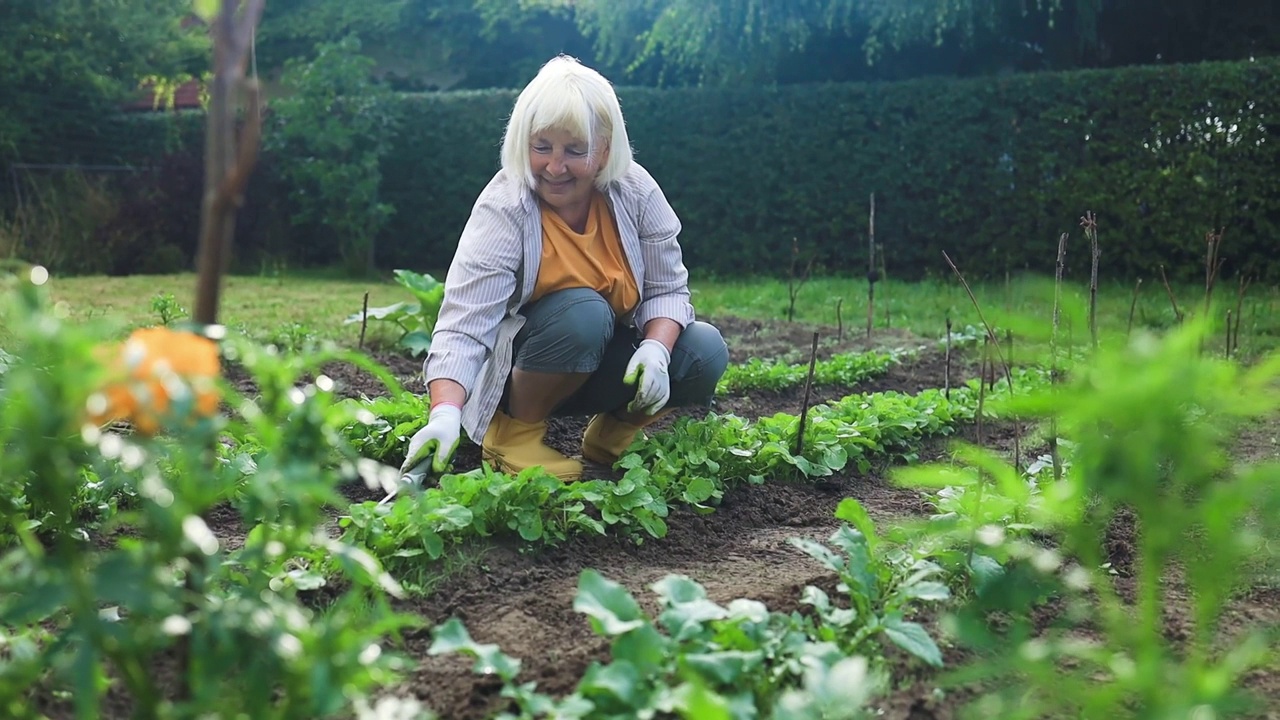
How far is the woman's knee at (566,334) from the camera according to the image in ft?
9.12

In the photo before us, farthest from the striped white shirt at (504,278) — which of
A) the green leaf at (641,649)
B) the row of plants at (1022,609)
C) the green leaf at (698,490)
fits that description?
the green leaf at (641,649)

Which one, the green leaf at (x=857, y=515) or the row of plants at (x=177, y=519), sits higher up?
the row of plants at (x=177, y=519)

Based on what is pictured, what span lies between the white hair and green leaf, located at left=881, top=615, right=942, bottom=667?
1486mm

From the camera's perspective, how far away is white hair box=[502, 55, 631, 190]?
2.72 m

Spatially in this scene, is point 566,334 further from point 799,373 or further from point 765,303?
point 765,303

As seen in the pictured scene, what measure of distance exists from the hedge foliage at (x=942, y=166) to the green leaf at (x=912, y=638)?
7.34 metres

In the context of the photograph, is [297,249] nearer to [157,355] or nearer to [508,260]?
[508,260]

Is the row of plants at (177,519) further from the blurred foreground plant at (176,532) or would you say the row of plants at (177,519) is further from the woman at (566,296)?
the woman at (566,296)

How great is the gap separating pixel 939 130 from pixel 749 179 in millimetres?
1720

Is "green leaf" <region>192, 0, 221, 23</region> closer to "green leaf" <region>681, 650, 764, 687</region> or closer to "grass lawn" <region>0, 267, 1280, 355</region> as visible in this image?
"green leaf" <region>681, 650, 764, 687</region>

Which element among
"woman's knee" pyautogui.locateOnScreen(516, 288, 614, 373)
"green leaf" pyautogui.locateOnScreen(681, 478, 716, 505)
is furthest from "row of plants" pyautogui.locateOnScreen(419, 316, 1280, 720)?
"woman's knee" pyautogui.locateOnScreen(516, 288, 614, 373)

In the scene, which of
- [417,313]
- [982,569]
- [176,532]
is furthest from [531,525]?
[417,313]

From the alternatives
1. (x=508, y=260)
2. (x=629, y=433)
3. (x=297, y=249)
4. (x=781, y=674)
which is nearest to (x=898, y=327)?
(x=629, y=433)

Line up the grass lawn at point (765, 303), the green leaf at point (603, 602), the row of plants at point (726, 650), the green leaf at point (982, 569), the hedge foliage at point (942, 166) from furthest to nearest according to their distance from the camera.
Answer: the hedge foliage at point (942, 166) → the grass lawn at point (765, 303) → the green leaf at point (982, 569) → the green leaf at point (603, 602) → the row of plants at point (726, 650)
